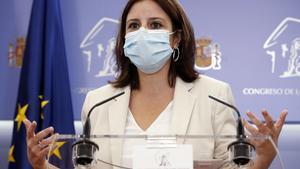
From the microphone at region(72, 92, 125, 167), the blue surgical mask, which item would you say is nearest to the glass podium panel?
the microphone at region(72, 92, 125, 167)

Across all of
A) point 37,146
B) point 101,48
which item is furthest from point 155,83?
point 101,48

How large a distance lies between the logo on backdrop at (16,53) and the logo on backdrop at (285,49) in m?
1.63

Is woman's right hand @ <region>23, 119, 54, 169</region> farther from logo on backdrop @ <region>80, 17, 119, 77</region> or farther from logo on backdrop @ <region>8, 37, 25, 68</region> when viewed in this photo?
logo on backdrop @ <region>8, 37, 25, 68</region>

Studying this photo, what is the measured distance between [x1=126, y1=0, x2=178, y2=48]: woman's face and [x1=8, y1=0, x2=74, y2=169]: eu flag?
1.30m

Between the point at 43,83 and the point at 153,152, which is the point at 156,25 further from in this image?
the point at 43,83

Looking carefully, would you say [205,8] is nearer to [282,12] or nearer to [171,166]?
[282,12]

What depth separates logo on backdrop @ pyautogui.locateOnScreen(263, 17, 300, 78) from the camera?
3.30 metres

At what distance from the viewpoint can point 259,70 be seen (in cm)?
333

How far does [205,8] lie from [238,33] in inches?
11.0

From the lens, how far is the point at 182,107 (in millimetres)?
2029

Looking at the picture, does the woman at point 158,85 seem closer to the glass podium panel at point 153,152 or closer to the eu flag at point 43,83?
the glass podium panel at point 153,152

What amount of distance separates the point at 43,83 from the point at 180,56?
1358 millimetres

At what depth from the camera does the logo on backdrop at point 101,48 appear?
347 cm

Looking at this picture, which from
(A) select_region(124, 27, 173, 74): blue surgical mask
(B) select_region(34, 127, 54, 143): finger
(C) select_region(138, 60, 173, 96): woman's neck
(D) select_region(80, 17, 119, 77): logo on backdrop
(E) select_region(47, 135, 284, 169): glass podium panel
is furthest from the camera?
(D) select_region(80, 17, 119, 77): logo on backdrop
